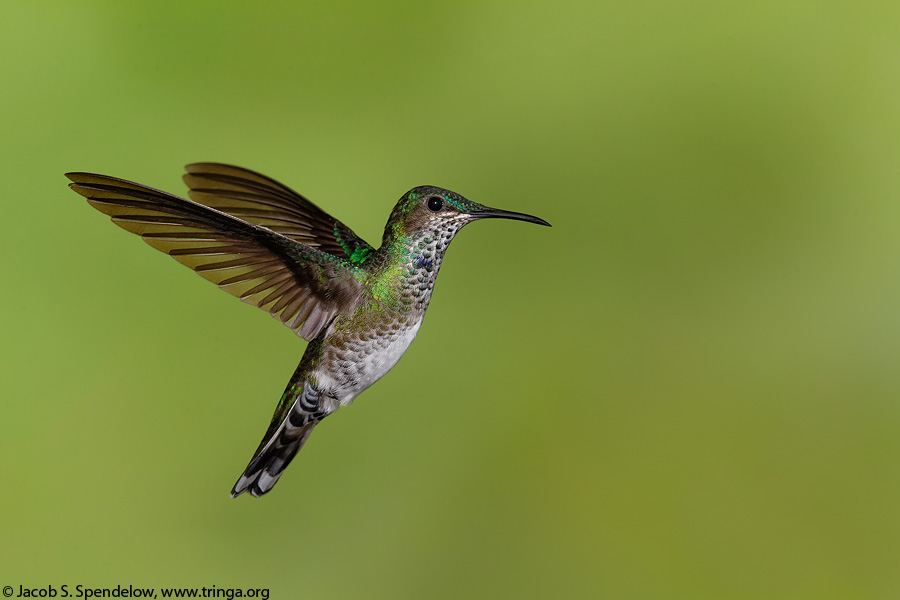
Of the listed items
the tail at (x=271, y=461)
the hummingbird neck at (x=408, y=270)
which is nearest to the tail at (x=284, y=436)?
the tail at (x=271, y=461)

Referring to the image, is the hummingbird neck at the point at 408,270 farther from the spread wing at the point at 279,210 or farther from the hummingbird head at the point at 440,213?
the spread wing at the point at 279,210

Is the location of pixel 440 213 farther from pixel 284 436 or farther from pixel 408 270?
pixel 284 436

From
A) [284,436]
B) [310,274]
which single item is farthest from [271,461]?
[310,274]

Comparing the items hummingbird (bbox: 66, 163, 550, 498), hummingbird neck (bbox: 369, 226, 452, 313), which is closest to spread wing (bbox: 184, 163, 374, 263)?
hummingbird (bbox: 66, 163, 550, 498)

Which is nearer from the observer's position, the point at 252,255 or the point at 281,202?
the point at 252,255

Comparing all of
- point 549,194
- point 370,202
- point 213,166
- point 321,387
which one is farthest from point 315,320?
point 549,194

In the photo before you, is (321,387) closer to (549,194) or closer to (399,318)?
(399,318)

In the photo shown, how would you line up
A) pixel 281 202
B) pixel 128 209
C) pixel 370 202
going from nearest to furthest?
pixel 128 209
pixel 281 202
pixel 370 202
